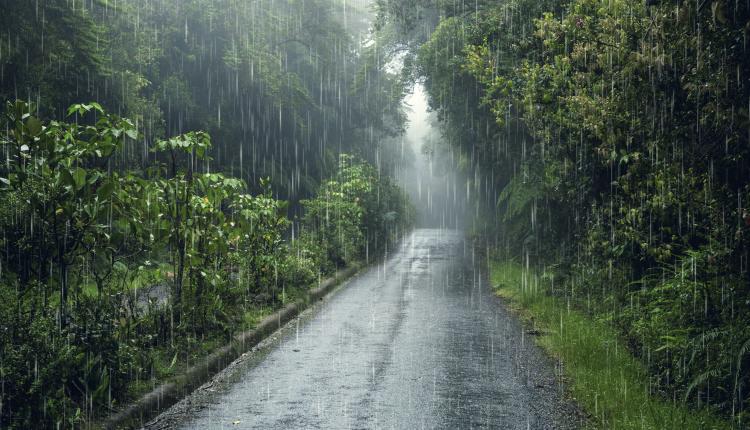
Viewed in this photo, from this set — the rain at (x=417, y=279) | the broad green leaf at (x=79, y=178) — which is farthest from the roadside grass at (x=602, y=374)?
the broad green leaf at (x=79, y=178)

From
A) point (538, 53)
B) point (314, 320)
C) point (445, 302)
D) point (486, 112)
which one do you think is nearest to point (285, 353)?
point (314, 320)

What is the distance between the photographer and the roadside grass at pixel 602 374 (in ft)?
17.5

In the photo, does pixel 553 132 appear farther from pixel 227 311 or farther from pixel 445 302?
pixel 227 311

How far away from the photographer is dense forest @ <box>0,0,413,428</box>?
5344 mm

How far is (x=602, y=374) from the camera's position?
6.88m

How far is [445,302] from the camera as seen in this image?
13.0m

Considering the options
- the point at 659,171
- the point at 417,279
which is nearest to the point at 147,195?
the point at 659,171

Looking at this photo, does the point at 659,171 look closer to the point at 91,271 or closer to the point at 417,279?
the point at 91,271

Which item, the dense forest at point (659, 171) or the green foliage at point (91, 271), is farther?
the dense forest at point (659, 171)

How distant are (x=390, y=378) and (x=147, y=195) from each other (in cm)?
332

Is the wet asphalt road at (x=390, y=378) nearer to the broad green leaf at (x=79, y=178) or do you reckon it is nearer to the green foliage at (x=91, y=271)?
the green foliage at (x=91, y=271)

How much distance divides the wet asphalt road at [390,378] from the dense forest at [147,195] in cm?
80

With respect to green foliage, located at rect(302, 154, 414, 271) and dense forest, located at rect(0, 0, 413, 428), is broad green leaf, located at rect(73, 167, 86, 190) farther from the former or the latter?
green foliage, located at rect(302, 154, 414, 271)

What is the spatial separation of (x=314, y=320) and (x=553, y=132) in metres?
5.42
